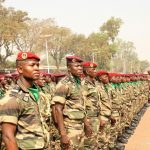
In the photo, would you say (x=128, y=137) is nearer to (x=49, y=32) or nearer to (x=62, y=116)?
(x=62, y=116)

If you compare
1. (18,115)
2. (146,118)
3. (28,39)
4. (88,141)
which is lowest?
(146,118)

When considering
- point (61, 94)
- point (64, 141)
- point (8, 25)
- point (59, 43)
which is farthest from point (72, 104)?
point (59, 43)

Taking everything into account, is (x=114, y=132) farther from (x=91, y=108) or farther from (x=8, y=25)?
(x=8, y=25)

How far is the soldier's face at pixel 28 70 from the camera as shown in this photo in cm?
304

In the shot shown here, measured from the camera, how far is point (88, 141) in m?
5.33

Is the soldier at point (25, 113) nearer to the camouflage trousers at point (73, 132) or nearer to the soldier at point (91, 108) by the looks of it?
the camouflage trousers at point (73, 132)

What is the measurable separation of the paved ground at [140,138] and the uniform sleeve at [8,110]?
19.4 feet

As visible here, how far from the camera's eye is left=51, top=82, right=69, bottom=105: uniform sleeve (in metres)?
4.19

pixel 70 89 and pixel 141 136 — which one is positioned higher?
pixel 70 89

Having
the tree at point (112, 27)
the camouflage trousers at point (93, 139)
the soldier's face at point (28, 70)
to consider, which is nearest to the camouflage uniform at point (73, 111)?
the camouflage trousers at point (93, 139)

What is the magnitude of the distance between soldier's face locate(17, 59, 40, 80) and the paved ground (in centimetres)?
572

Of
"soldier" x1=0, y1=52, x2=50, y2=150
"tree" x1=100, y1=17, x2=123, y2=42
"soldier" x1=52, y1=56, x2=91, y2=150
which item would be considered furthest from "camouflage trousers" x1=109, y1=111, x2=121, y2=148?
"tree" x1=100, y1=17, x2=123, y2=42

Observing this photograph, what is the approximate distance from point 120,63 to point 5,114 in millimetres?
102293

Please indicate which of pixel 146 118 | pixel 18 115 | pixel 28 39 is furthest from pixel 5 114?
pixel 28 39
